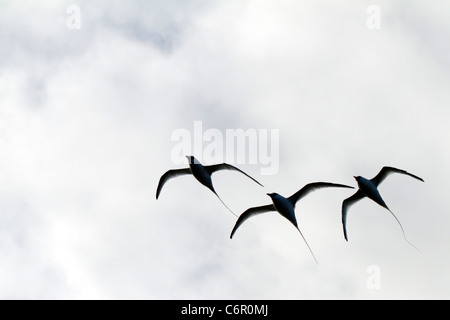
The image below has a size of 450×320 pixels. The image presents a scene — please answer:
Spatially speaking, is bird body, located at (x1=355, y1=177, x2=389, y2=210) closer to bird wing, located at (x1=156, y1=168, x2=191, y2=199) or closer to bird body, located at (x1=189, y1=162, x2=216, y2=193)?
bird body, located at (x1=189, y1=162, x2=216, y2=193)

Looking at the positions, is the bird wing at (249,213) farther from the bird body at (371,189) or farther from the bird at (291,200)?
the bird body at (371,189)

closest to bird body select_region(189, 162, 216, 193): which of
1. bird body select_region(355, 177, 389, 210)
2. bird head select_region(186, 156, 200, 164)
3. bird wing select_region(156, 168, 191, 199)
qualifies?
bird head select_region(186, 156, 200, 164)

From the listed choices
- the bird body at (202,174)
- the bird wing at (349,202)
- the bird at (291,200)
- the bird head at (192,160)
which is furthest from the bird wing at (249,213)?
the bird head at (192,160)

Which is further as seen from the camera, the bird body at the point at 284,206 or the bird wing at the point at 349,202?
the bird wing at the point at 349,202

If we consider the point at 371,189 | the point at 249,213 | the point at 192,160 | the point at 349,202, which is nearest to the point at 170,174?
the point at 192,160

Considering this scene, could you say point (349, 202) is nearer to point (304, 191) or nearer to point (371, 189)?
point (371, 189)

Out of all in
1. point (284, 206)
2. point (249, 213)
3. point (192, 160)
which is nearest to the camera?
point (192, 160)

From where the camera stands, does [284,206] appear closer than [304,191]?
Yes

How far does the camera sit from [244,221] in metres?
20.2

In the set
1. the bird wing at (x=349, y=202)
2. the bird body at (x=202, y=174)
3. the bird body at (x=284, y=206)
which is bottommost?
the bird body at (x=284, y=206)

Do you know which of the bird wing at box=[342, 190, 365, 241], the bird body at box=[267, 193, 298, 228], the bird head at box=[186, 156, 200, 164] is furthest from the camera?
the bird wing at box=[342, 190, 365, 241]
